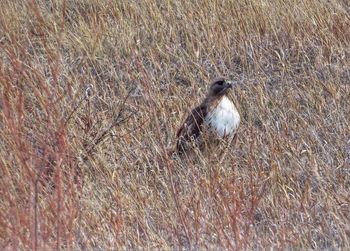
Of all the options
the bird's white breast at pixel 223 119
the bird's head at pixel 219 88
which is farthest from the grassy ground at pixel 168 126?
the bird's head at pixel 219 88

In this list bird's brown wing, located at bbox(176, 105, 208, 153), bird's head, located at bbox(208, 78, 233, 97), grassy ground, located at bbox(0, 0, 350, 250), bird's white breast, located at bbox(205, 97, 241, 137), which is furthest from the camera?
bird's head, located at bbox(208, 78, 233, 97)

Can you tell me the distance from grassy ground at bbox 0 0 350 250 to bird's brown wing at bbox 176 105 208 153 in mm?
219

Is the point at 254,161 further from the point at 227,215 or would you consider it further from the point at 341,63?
the point at 341,63

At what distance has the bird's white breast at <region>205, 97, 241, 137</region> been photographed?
22.0ft

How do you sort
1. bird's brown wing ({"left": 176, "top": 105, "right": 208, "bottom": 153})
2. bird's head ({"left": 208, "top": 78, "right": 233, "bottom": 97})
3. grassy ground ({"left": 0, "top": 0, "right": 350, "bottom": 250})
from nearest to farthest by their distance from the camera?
grassy ground ({"left": 0, "top": 0, "right": 350, "bottom": 250}) < bird's brown wing ({"left": 176, "top": 105, "right": 208, "bottom": 153}) < bird's head ({"left": 208, "top": 78, "right": 233, "bottom": 97})

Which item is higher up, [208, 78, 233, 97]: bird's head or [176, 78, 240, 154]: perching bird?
[208, 78, 233, 97]: bird's head

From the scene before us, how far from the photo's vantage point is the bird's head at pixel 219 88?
691 cm

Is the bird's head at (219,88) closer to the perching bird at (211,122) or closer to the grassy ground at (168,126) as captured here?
the perching bird at (211,122)

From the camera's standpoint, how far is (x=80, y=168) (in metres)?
5.96

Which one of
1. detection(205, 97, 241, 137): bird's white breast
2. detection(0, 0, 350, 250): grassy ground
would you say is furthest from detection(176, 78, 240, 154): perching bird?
detection(0, 0, 350, 250): grassy ground

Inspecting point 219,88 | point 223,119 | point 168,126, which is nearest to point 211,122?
point 223,119

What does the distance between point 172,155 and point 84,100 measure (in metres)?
0.98

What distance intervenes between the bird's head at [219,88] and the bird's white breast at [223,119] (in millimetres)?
106

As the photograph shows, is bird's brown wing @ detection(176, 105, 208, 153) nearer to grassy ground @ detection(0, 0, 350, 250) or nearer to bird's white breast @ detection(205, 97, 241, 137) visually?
bird's white breast @ detection(205, 97, 241, 137)
